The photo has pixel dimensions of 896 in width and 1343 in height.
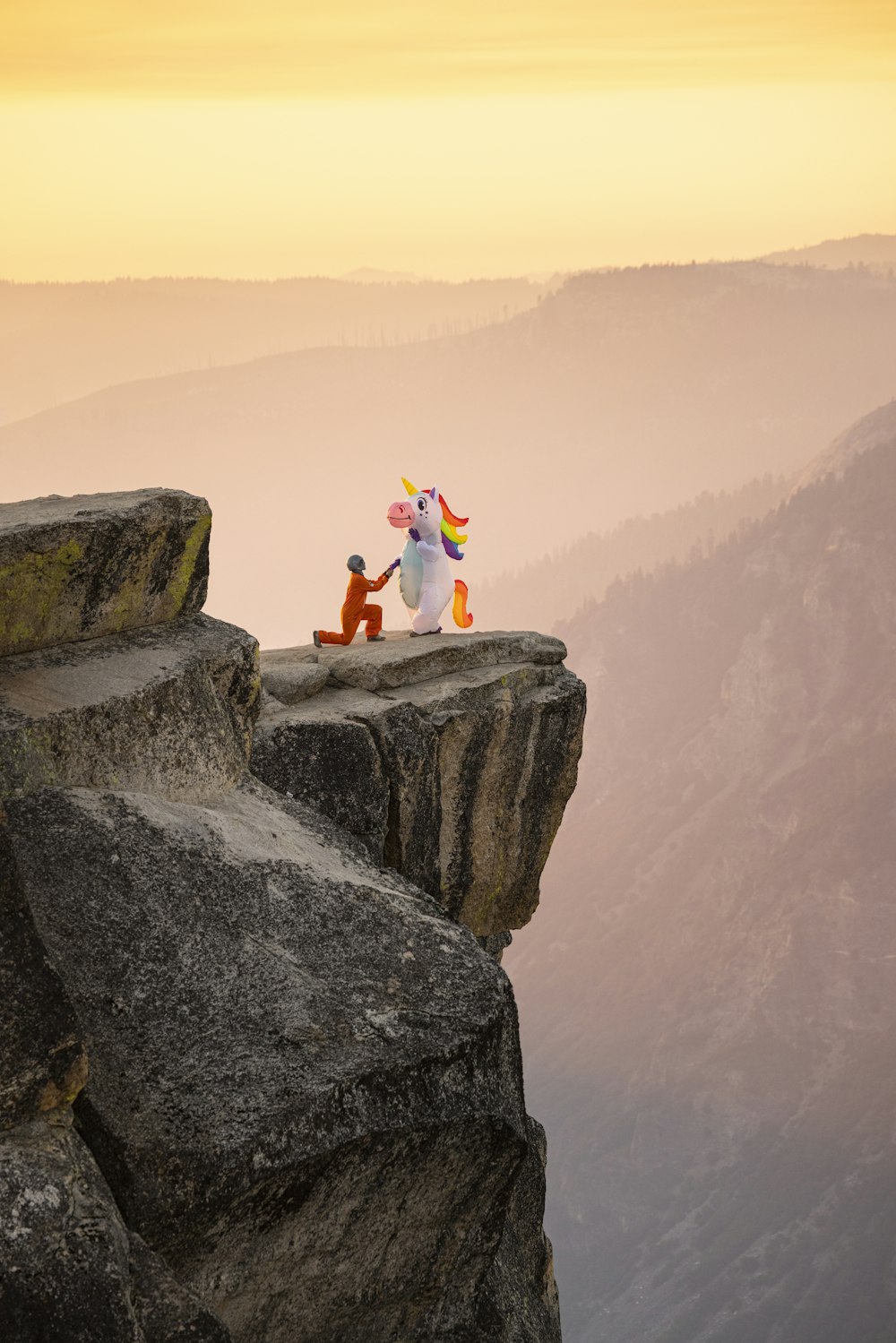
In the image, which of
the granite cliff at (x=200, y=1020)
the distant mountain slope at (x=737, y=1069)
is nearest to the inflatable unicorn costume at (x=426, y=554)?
the granite cliff at (x=200, y=1020)

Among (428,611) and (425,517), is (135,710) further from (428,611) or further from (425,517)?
(425,517)

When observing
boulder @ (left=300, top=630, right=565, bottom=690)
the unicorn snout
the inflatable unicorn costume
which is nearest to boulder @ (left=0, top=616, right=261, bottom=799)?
boulder @ (left=300, top=630, right=565, bottom=690)

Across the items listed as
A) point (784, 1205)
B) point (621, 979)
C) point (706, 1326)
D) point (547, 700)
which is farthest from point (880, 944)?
point (547, 700)

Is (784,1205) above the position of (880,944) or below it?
below

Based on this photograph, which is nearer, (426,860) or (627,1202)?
(426,860)

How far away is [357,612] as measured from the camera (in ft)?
66.5

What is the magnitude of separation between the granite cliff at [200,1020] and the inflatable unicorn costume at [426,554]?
5.15 m

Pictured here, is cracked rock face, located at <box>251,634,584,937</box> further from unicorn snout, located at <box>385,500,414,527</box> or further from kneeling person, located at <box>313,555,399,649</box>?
unicorn snout, located at <box>385,500,414,527</box>

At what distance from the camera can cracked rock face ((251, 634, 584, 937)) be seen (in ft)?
53.0

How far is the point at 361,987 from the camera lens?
1129cm

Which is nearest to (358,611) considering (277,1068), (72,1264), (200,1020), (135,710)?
(135,710)

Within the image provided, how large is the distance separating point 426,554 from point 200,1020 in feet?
36.8

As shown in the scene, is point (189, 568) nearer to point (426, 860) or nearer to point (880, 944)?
point (426, 860)

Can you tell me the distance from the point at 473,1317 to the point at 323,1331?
2.06 m
